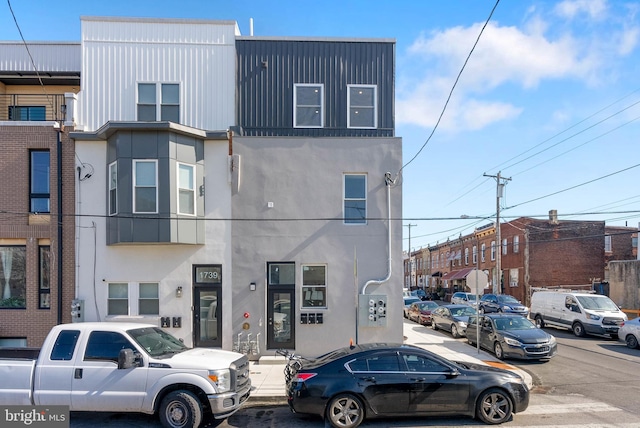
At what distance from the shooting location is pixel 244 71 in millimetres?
13805

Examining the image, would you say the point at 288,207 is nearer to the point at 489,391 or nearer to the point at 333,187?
the point at 333,187

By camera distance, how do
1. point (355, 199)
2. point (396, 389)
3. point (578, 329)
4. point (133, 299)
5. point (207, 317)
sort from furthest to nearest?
point (578, 329) < point (355, 199) < point (207, 317) < point (133, 299) < point (396, 389)

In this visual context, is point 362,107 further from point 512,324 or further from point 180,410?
point 180,410

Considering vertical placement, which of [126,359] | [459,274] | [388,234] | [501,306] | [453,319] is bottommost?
[459,274]

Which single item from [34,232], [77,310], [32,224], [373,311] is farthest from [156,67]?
[373,311]

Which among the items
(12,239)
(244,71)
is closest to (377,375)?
(244,71)

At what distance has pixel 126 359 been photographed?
23.8 feet

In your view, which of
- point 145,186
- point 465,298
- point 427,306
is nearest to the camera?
point 145,186

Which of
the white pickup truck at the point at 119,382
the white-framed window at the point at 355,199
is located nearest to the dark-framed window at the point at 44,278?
the white pickup truck at the point at 119,382

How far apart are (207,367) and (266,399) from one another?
7.98 feet

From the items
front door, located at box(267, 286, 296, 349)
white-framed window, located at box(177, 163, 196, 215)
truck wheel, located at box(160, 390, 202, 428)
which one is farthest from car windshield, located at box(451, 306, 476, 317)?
truck wheel, located at box(160, 390, 202, 428)

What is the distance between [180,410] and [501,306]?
26019mm

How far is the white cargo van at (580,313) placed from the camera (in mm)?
19297

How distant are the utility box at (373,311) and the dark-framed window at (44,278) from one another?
374 inches
